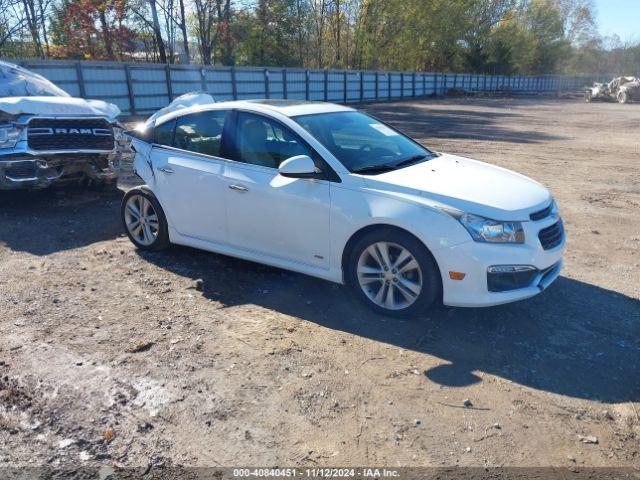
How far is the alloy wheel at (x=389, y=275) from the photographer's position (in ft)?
13.5

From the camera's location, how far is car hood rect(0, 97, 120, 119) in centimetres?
714

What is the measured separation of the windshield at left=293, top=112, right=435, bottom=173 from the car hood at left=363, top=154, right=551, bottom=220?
0.67 ft

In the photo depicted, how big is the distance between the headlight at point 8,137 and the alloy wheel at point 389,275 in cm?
545

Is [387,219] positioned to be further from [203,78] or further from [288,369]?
[203,78]

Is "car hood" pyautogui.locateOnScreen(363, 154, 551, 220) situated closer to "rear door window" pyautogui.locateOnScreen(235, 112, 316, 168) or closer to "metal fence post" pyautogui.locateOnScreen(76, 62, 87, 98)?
"rear door window" pyautogui.locateOnScreen(235, 112, 316, 168)

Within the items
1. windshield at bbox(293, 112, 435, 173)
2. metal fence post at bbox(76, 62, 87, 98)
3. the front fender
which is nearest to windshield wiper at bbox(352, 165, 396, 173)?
windshield at bbox(293, 112, 435, 173)

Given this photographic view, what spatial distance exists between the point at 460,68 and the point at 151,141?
68649 millimetres

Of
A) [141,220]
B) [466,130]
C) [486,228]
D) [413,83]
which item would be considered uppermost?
[486,228]

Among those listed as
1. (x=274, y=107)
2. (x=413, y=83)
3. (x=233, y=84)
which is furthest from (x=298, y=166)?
(x=413, y=83)

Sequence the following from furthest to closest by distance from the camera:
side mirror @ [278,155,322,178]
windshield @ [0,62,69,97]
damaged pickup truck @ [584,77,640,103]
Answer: damaged pickup truck @ [584,77,640,103], windshield @ [0,62,69,97], side mirror @ [278,155,322,178]

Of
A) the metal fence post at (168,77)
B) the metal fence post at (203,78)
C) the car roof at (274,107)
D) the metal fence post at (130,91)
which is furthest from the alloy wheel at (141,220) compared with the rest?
the metal fence post at (203,78)

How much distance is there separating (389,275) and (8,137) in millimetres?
5771

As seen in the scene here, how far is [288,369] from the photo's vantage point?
3.60m

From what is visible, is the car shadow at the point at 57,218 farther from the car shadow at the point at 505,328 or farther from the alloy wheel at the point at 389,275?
the alloy wheel at the point at 389,275
